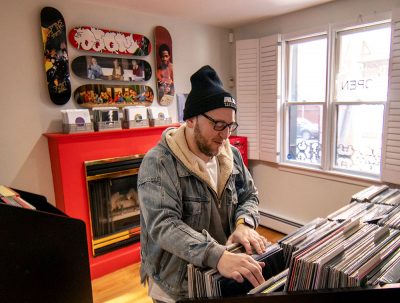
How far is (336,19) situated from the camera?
2834 millimetres

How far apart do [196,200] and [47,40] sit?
2.19 m

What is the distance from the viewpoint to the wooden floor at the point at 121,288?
2.36 meters

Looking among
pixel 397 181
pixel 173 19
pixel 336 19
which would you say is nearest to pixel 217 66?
pixel 173 19

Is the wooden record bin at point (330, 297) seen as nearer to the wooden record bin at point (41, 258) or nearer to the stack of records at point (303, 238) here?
the stack of records at point (303, 238)

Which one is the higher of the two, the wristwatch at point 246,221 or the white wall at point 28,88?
the white wall at point 28,88

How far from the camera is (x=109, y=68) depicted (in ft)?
9.30

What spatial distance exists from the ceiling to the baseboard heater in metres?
2.34

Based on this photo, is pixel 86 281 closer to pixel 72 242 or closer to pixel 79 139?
pixel 72 242

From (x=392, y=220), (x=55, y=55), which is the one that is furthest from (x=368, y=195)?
(x=55, y=55)

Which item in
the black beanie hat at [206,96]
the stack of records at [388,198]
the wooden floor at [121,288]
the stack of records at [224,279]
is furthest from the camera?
the wooden floor at [121,288]

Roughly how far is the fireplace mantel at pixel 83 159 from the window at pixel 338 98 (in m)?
1.73

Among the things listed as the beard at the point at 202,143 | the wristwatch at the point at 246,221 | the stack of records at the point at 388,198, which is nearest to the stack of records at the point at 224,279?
the wristwatch at the point at 246,221

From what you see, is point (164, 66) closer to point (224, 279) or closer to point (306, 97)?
point (306, 97)

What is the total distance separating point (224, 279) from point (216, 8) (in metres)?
2.79
